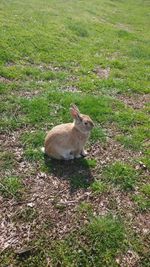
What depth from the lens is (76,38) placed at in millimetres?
21516

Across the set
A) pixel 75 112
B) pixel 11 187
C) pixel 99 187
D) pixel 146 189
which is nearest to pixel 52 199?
pixel 11 187

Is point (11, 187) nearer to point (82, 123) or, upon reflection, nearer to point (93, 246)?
point (82, 123)

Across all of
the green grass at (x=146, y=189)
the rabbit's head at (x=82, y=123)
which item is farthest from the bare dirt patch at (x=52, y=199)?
the rabbit's head at (x=82, y=123)

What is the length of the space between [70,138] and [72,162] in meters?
0.70

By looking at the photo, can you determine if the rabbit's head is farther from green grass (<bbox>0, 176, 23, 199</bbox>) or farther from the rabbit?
green grass (<bbox>0, 176, 23, 199</bbox>)

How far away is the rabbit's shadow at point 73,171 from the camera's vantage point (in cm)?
872

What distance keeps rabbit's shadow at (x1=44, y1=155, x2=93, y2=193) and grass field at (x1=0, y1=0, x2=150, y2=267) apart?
3 cm

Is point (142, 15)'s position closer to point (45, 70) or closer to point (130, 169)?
point (45, 70)

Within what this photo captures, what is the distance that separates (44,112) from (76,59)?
675cm

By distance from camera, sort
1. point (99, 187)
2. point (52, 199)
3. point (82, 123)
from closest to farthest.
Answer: point (52, 199), point (99, 187), point (82, 123)

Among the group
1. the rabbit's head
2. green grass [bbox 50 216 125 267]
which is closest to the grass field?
green grass [bbox 50 216 125 267]

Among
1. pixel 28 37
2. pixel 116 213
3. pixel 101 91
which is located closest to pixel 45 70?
pixel 101 91

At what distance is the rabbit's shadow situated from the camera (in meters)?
8.72

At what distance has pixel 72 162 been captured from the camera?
9344 mm
